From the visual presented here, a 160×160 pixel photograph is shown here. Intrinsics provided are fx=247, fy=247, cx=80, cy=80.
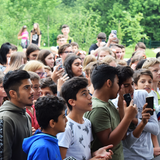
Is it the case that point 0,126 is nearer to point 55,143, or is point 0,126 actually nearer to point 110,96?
point 55,143

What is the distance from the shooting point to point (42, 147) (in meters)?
1.89

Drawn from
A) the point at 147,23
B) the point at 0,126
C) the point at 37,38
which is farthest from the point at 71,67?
the point at 147,23

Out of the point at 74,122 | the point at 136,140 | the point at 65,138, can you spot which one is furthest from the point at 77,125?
the point at 136,140

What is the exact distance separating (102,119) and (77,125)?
0.26 metres

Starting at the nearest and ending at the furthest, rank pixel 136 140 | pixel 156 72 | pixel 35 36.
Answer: pixel 136 140 < pixel 156 72 < pixel 35 36

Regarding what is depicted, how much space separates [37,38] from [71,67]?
6.92 metres

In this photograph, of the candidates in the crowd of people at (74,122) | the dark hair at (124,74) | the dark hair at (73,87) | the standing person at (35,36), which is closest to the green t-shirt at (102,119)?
the crowd of people at (74,122)

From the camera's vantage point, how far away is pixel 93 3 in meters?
34.3

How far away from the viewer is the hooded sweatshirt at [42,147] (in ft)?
6.14

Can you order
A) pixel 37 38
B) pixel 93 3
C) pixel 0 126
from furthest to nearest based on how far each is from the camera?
pixel 93 3 → pixel 37 38 → pixel 0 126

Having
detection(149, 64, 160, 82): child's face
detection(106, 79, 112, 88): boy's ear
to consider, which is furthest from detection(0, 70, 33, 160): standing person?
detection(149, 64, 160, 82): child's face

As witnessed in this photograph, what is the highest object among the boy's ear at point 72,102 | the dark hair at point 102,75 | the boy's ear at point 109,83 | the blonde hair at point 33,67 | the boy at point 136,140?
the dark hair at point 102,75

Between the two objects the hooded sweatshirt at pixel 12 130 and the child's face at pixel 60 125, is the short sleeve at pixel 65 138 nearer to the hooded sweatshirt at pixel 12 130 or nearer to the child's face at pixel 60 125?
the child's face at pixel 60 125

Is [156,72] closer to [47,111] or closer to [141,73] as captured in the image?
[141,73]
